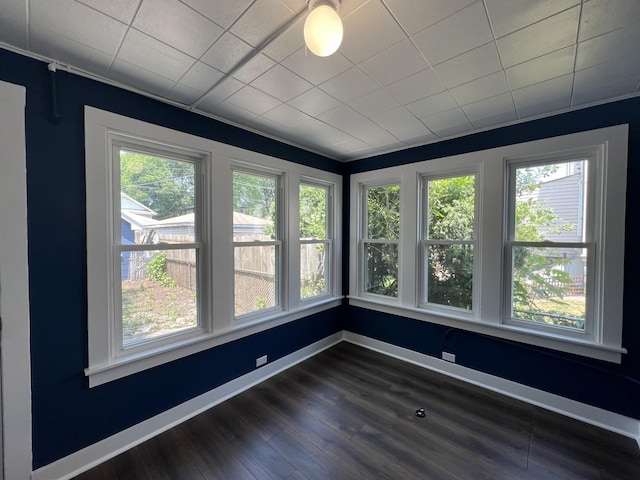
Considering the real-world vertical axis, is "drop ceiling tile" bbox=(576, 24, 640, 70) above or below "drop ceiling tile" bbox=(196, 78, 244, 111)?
below

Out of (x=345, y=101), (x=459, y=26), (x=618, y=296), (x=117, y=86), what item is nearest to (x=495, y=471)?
(x=618, y=296)

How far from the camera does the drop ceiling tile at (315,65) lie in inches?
61.8

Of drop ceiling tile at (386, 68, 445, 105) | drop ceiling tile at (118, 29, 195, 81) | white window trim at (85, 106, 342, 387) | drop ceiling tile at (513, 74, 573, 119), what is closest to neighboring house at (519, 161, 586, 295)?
drop ceiling tile at (513, 74, 573, 119)

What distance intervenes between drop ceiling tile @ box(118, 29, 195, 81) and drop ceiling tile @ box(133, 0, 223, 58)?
6cm

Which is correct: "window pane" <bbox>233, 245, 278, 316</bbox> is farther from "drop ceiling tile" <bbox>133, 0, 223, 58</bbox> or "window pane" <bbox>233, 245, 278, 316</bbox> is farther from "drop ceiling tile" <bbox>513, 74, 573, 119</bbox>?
"drop ceiling tile" <bbox>513, 74, 573, 119</bbox>

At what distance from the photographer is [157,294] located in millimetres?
2105

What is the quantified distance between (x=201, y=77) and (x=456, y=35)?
157 centimetres

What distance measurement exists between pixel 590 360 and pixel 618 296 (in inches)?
22.7

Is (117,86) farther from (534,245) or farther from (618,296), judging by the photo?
(618,296)

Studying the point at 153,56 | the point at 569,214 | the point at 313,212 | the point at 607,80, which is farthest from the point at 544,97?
the point at 153,56

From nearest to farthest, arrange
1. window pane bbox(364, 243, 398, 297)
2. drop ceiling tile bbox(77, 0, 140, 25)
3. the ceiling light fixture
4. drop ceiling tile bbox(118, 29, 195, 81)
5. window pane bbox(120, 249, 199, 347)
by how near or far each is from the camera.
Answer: the ceiling light fixture → drop ceiling tile bbox(77, 0, 140, 25) → drop ceiling tile bbox(118, 29, 195, 81) → window pane bbox(120, 249, 199, 347) → window pane bbox(364, 243, 398, 297)

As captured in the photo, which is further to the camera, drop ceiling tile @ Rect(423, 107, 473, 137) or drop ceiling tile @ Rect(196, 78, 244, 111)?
drop ceiling tile @ Rect(423, 107, 473, 137)

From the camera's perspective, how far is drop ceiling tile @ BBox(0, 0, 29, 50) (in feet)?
3.93

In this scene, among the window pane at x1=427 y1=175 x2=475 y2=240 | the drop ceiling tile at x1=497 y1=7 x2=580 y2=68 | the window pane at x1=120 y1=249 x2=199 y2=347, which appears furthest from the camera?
the window pane at x1=427 y1=175 x2=475 y2=240
